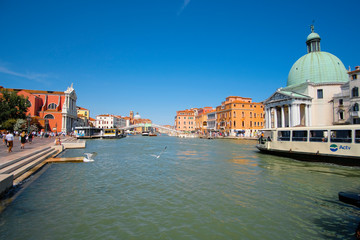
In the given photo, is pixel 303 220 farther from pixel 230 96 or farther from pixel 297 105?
pixel 230 96

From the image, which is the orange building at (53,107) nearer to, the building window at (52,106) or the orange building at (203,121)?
the building window at (52,106)

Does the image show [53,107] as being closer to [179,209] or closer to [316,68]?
[316,68]

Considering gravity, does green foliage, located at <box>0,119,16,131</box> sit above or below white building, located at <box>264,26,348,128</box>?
below

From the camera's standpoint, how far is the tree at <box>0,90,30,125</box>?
3712 cm

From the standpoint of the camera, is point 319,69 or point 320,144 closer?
point 320,144

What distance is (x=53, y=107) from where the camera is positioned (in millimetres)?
57562

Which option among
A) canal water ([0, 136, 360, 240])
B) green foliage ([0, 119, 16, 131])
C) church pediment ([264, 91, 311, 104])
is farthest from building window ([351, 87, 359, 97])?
green foliage ([0, 119, 16, 131])

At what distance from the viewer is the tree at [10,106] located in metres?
37.1

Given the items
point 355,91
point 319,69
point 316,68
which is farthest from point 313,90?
point 355,91

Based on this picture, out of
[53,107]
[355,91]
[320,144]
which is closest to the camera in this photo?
[320,144]

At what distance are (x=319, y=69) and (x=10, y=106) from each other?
54487 mm

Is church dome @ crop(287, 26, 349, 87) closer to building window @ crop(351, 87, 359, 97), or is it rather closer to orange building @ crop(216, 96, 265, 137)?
building window @ crop(351, 87, 359, 97)

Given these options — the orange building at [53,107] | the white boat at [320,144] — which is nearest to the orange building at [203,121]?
the orange building at [53,107]

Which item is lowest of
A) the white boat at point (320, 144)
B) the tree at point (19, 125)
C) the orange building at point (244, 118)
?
the white boat at point (320, 144)
